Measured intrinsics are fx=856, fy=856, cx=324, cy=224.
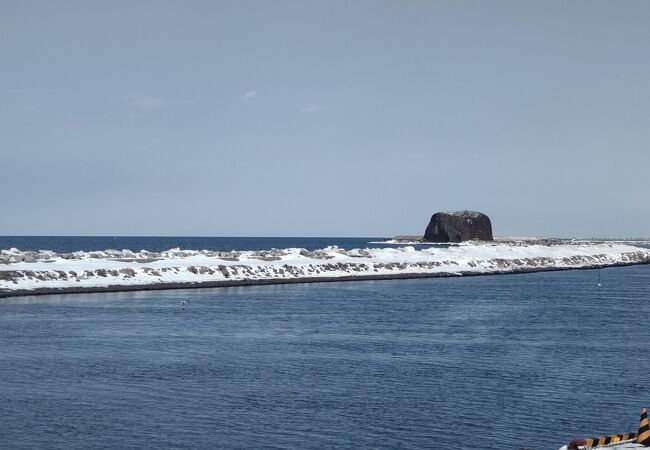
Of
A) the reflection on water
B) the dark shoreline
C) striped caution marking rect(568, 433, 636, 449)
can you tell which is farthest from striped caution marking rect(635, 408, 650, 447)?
the dark shoreline

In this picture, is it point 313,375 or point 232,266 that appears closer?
point 313,375

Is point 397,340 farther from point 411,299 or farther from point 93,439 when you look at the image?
point 411,299

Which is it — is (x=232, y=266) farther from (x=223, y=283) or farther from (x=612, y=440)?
(x=612, y=440)

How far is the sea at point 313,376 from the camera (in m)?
19.9

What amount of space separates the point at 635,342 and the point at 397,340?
34.4ft

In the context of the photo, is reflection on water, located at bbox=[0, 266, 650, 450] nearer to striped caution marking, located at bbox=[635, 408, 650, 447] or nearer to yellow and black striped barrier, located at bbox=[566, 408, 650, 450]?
yellow and black striped barrier, located at bbox=[566, 408, 650, 450]

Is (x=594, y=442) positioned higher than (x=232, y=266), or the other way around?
(x=232, y=266)

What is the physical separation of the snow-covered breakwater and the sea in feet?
35.7

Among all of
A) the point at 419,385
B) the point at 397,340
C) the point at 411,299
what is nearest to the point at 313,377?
the point at 419,385

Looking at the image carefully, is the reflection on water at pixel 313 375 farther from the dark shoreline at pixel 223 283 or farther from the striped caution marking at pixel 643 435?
the dark shoreline at pixel 223 283

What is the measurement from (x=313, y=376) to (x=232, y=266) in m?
51.5

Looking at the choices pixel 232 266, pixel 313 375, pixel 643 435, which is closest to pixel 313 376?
pixel 313 375

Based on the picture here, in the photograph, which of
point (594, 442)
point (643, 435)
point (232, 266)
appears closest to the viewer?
point (594, 442)

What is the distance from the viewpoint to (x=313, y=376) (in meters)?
27.4
